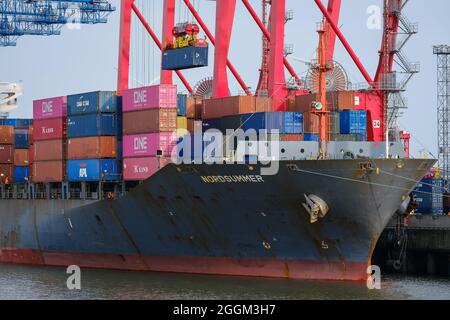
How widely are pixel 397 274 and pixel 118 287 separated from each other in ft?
52.9

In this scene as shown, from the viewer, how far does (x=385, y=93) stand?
60.3 m

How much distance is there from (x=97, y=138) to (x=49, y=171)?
19.1ft

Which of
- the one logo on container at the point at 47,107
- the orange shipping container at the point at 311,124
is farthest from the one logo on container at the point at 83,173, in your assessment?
the orange shipping container at the point at 311,124

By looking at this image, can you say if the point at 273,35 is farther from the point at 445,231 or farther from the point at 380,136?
the point at 445,231

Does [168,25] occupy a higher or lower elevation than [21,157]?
higher

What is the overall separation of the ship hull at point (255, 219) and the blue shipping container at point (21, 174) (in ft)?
36.7

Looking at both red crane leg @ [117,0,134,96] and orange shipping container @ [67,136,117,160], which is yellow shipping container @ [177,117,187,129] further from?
red crane leg @ [117,0,134,96]

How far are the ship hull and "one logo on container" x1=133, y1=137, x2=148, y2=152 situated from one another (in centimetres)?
224

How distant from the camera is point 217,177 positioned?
51.7m

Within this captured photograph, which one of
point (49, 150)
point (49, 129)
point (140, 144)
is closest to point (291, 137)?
point (140, 144)

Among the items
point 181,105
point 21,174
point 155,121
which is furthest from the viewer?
point 21,174

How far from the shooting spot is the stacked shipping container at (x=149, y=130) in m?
55.3

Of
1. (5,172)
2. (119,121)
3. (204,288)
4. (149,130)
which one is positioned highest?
(119,121)

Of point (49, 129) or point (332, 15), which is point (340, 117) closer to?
point (332, 15)
